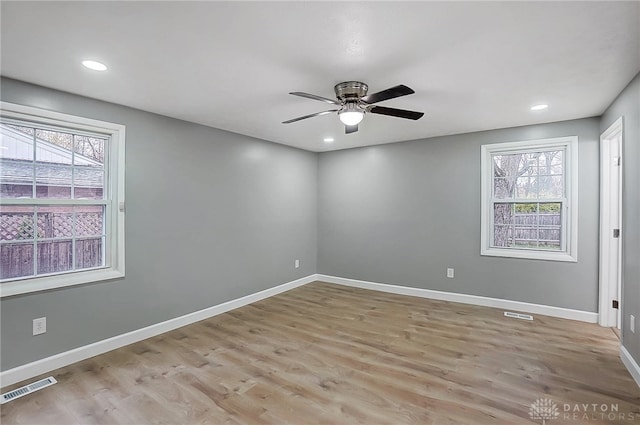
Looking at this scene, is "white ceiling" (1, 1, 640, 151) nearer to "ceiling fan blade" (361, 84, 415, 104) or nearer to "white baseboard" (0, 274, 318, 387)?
"ceiling fan blade" (361, 84, 415, 104)

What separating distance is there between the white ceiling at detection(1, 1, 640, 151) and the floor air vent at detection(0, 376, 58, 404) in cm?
241

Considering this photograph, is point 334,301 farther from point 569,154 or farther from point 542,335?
point 569,154

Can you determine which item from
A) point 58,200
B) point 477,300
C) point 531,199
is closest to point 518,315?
point 477,300

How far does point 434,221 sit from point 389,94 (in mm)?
2893

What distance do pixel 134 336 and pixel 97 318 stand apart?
1.38 feet

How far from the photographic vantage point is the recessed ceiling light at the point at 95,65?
224cm

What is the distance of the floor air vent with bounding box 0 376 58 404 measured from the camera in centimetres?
228

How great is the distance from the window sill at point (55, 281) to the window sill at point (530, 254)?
4510 mm

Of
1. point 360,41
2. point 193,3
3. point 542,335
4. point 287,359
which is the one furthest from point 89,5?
point 542,335

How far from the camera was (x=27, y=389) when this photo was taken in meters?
2.39

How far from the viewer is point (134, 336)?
3.24m

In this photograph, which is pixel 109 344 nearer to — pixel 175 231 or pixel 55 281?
pixel 55 281

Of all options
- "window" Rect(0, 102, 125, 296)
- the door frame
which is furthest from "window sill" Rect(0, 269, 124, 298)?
the door frame

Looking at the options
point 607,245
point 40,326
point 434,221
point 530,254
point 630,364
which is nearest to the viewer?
point 630,364
